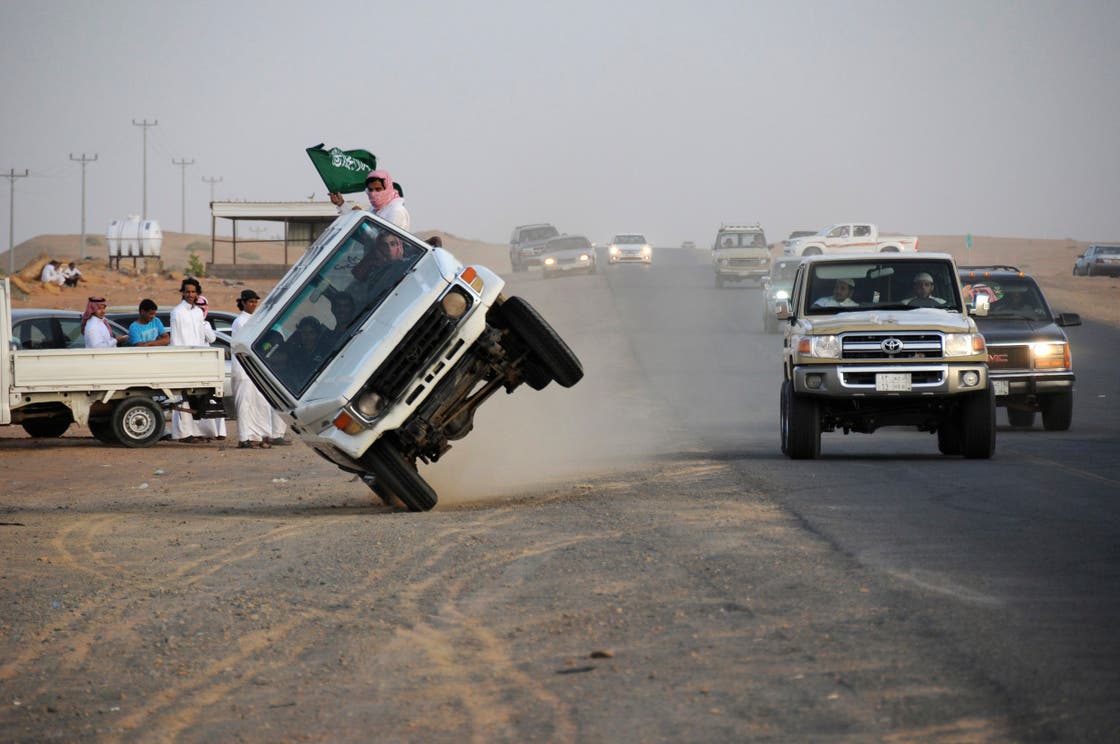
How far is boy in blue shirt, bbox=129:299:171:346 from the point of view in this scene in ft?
68.7

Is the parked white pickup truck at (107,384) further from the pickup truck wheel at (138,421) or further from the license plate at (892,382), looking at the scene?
the license plate at (892,382)

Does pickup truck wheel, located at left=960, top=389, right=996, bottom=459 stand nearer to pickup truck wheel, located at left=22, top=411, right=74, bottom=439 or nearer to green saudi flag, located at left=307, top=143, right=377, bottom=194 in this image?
green saudi flag, located at left=307, top=143, right=377, bottom=194

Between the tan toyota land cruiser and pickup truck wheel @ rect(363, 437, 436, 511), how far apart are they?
4388 millimetres

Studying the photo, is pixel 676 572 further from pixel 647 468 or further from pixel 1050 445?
pixel 1050 445

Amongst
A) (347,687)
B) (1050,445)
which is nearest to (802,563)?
(347,687)

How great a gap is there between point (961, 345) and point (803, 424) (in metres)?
1.68

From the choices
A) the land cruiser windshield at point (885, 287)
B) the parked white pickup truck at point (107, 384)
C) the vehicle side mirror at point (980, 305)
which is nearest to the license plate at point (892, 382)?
the land cruiser windshield at point (885, 287)

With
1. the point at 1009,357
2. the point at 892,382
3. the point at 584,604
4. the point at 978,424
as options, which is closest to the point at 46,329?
the point at 892,382

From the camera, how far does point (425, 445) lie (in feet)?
37.3

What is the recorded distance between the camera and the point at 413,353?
1108cm

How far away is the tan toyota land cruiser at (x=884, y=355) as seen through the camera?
561 inches

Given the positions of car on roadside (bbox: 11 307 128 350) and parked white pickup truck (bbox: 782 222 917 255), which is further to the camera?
parked white pickup truck (bbox: 782 222 917 255)

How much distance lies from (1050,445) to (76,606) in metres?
11.8

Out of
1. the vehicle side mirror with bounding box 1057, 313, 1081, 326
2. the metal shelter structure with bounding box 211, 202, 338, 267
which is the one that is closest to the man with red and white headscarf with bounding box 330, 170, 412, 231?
the vehicle side mirror with bounding box 1057, 313, 1081, 326
